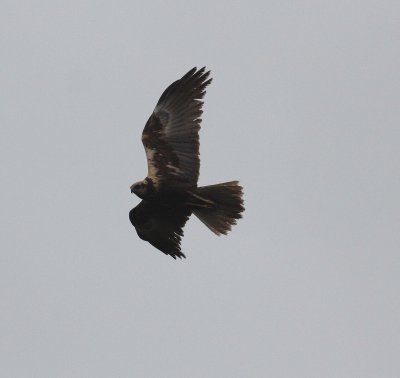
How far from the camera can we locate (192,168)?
2144 cm

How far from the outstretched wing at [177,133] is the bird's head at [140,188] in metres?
0.15

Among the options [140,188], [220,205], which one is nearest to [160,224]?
[140,188]

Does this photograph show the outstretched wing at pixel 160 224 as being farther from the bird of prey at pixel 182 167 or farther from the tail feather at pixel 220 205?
the tail feather at pixel 220 205

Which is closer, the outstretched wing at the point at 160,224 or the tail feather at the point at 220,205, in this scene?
the tail feather at the point at 220,205

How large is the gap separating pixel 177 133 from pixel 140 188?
1.05m

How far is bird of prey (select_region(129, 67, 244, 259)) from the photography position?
21.4m

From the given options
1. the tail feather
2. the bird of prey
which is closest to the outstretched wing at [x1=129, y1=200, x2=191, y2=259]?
the bird of prey

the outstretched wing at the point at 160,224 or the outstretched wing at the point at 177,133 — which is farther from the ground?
the outstretched wing at the point at 177,133

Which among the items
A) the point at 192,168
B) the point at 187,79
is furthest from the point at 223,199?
the point at 187,79

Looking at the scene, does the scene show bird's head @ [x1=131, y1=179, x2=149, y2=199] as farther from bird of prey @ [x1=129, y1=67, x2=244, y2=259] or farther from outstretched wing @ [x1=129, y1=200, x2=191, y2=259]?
outstretched wing @ [x1=129, y1=200, x2=191, y2=259]

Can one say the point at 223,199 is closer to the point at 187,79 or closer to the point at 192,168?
the point at 192,168

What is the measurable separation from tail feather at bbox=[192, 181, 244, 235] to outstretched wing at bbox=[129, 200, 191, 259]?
0.37 meters

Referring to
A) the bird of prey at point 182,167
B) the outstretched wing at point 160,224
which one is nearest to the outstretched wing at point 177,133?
the bird of prey at point 182,167

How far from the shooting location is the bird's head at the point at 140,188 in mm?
21375
